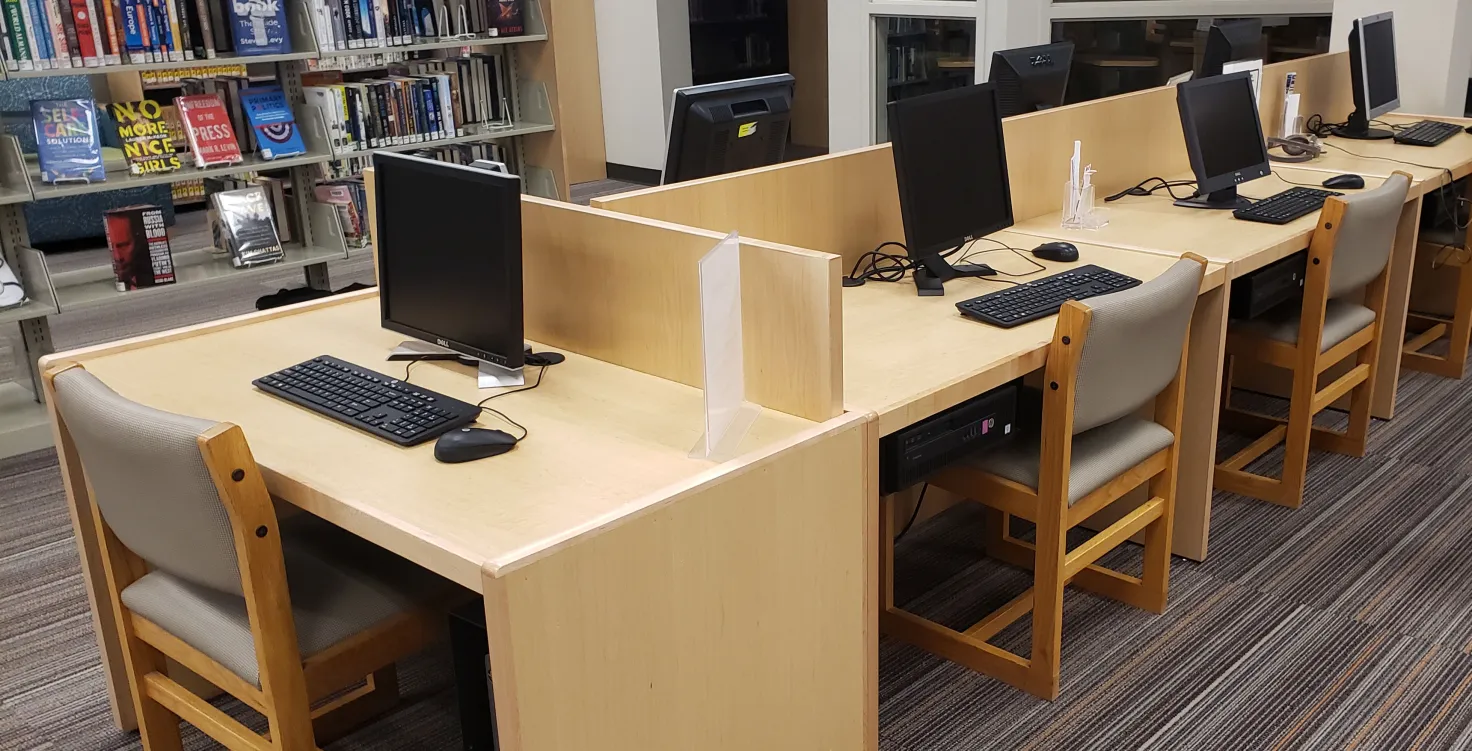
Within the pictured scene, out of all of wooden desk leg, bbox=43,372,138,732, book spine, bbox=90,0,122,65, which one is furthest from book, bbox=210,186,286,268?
wooden desk leg, bbox=43,372,138,732

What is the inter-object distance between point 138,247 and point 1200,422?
3.33m

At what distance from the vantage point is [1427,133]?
13.4ft

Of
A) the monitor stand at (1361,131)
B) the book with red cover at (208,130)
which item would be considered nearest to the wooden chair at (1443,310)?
the monitor stand at (1361,131)

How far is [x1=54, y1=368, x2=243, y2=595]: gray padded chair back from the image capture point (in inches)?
60.9

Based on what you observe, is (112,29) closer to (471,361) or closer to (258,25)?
(258,25)

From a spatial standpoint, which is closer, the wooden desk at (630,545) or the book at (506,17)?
the wooden desk at (630,545)

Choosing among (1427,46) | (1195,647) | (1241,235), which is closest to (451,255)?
(1195,647)

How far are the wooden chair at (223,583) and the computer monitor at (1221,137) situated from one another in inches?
89.3

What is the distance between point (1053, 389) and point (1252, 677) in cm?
77

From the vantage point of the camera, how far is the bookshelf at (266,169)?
3.75 meters

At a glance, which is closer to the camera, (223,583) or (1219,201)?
(223,583)

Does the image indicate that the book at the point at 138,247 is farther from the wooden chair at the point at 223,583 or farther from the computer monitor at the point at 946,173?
the computer monitor at the point at 946,173

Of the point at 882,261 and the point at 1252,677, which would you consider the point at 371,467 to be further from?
the point at 1252,677

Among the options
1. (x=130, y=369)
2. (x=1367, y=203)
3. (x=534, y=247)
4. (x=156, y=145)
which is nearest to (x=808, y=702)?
(x=534, y=247)
